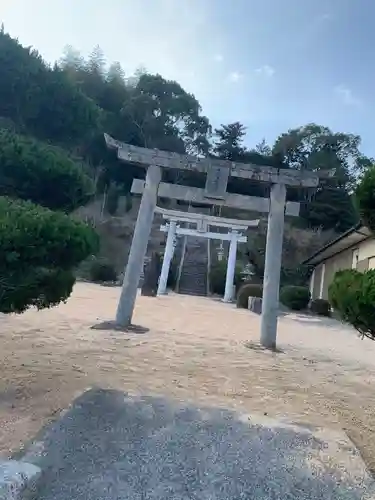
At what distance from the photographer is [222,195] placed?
322 inches

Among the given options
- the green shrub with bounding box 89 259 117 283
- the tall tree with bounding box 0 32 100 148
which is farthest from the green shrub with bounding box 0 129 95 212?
the green shrub with bounding box 89 259 117 283

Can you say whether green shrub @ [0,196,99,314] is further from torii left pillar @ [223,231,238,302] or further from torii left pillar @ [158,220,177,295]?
torii left pillar @ [223,231,238,302]

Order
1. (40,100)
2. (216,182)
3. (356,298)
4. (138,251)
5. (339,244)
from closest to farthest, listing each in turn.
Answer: (356,298)
(40,100)
(216,182)
(138,251)
(339,244)

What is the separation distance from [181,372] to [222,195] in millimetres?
3452

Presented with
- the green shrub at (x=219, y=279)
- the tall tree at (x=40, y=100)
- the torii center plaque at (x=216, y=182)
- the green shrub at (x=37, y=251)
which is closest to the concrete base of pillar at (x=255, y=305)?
the torii center plaque at (x=216, y=182)

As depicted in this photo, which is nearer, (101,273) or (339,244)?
(339,244)

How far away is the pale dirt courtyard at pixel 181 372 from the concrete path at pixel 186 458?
332mm

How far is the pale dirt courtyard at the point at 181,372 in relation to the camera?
14.2ft

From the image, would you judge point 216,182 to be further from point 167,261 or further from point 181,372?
point 167,261

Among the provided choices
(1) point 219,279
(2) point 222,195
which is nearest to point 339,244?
(1) point 219,279

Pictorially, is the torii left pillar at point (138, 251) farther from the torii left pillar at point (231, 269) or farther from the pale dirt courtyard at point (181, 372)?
the torii left pillar at point (231, 269)

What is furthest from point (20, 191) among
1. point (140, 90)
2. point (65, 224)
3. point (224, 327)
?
point (140, 90)

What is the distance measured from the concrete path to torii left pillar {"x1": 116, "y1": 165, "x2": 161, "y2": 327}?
457cm

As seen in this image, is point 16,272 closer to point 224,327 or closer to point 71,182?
point 71,182
